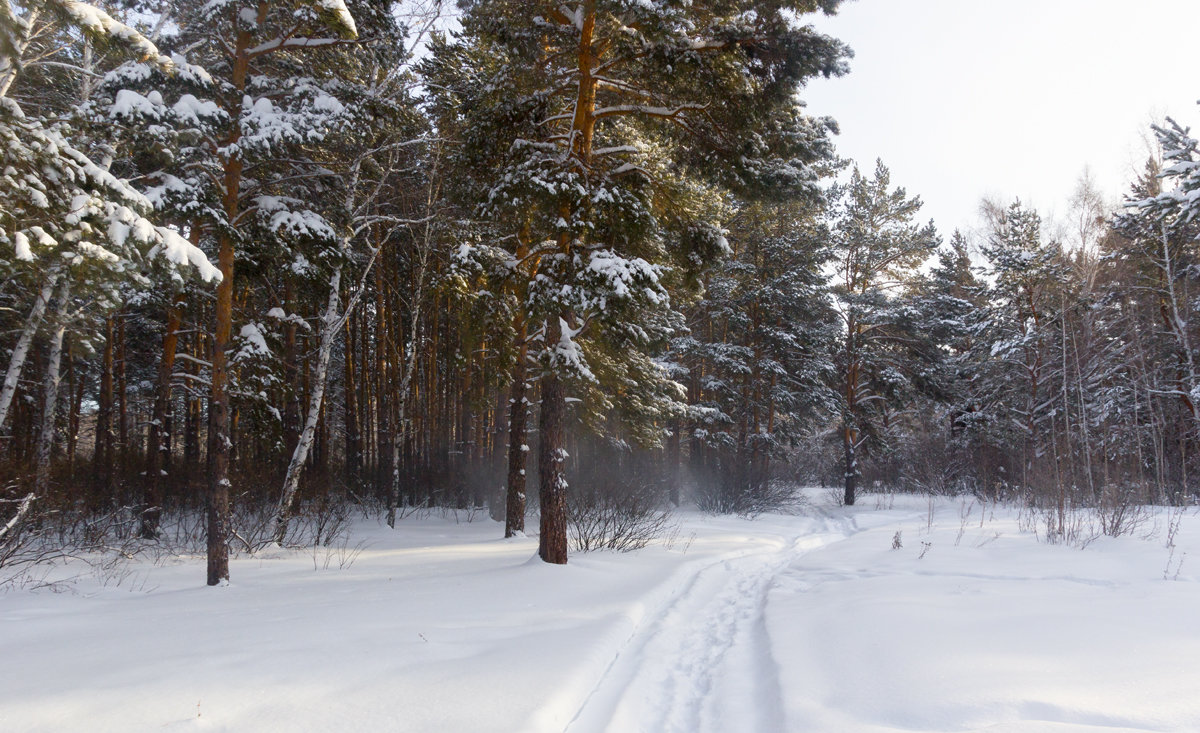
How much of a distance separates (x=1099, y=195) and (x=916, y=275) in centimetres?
632

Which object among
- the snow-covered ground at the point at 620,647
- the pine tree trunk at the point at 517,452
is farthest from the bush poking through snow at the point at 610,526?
the snow-covered ground at the point at 620,647

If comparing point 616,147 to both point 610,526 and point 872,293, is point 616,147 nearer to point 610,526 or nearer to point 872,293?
point 610,526

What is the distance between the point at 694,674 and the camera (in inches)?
196

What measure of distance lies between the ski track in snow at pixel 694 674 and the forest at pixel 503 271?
2545 mm

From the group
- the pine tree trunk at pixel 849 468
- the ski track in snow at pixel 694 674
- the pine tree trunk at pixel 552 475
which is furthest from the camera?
the pine tree trunk at pixel 849 468

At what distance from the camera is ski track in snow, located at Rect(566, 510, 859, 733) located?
3998mm

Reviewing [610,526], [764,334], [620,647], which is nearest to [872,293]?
[764,334]

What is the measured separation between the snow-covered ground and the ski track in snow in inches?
1.1

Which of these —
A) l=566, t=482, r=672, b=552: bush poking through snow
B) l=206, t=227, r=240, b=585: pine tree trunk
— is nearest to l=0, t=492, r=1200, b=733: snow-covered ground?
l=206, t=227, r=240, b=585: pine tree trunk

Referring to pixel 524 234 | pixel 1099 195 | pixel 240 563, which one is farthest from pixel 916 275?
pixel 240 563

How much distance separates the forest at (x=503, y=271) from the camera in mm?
7672

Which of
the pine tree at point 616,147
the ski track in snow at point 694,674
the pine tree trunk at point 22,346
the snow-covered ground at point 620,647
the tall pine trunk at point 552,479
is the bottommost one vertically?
the ski track in snow at point 694,674

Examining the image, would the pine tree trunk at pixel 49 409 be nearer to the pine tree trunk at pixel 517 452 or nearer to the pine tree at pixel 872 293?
the pine tree trunk at pixel 517 452

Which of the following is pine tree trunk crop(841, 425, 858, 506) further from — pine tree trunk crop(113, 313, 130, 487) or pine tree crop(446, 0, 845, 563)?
pine tree trunk crop(113, 313, 130, 487)
